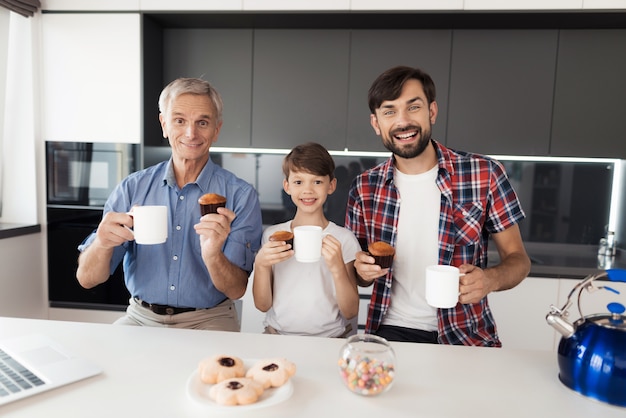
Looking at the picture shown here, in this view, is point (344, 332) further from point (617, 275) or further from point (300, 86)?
point (300, 86)

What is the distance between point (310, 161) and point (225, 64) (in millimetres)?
1863

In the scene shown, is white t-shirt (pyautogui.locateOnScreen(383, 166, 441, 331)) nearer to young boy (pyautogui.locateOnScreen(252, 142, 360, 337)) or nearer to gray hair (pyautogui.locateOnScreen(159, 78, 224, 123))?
young boy (pyautogui.locateOnScreen(252, 142, 360, 337))

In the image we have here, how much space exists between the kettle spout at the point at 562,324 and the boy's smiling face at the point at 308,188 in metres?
0.86

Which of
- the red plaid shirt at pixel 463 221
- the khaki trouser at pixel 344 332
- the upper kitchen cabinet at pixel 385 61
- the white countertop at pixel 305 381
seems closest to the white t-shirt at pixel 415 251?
the red plaid shirt at pixel 463 221

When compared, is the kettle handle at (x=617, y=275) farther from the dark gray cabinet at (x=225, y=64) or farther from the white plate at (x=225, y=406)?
the dark gray cabinet at (x=225, y=64)

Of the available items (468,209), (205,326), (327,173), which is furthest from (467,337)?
(205,326)

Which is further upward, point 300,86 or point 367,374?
point 300,86

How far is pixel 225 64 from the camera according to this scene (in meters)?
3.17

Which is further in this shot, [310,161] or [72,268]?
[72,268]

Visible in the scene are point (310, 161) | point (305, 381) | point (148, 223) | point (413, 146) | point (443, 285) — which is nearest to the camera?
point (305, 381)

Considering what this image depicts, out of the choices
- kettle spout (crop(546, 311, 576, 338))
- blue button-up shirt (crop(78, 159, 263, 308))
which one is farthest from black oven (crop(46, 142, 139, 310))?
kettle spout (crop(546, 311, 576, 338))

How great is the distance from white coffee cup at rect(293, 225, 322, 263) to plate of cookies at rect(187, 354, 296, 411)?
0.40 meters

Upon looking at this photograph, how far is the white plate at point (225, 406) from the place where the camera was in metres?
0.90

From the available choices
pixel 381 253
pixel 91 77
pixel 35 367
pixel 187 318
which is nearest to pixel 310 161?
pixel 381 253
